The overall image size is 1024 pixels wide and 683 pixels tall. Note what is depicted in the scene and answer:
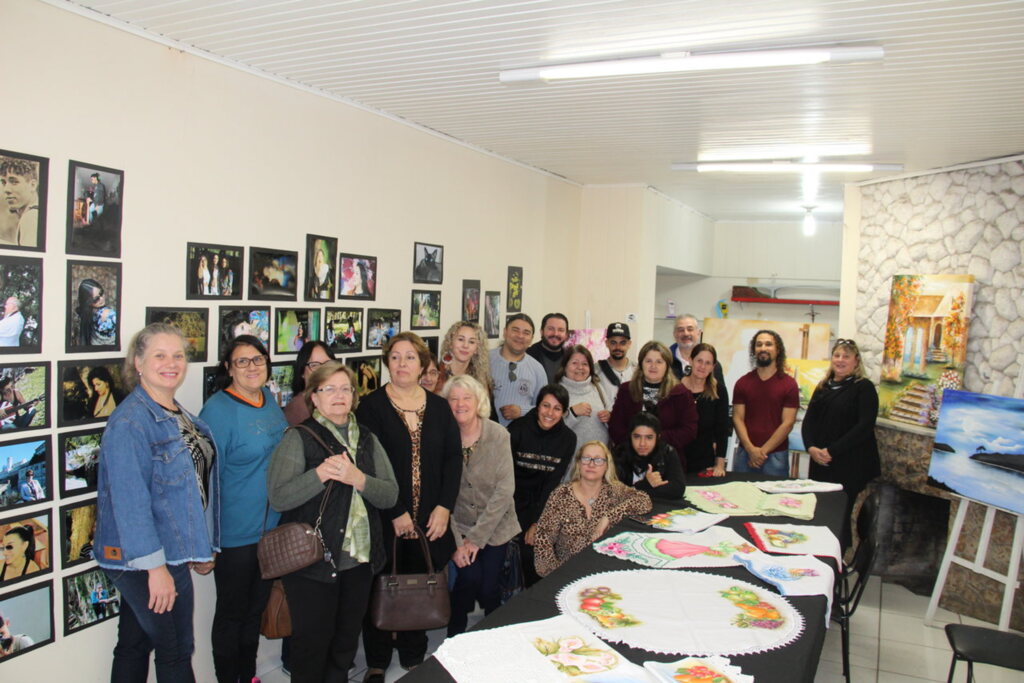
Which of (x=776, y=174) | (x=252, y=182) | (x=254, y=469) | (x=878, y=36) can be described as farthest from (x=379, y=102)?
(x=776, y=174)

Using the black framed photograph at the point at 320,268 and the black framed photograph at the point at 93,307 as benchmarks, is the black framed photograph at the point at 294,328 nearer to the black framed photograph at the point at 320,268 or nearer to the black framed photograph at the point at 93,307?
the black framed photograph at the point at 320,268

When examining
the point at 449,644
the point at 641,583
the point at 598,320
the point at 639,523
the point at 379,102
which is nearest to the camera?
the point at 449,644

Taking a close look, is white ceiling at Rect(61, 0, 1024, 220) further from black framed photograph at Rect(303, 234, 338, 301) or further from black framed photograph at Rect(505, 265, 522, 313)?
black framed photograph at Rect(505, 265, 522, 313)

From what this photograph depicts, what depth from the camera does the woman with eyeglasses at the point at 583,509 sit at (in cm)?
338

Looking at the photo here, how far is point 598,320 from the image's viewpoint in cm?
712

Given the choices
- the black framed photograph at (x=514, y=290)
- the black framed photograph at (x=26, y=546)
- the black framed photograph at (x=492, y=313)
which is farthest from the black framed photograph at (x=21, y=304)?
the black framed photograph at (x=514, y=290)

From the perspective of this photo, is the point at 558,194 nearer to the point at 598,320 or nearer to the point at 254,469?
the point at 598,320

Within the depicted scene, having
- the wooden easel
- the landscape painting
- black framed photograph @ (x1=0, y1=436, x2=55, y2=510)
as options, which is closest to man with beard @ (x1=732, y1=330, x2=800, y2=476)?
the landscape painting

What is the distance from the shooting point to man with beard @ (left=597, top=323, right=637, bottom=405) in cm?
480

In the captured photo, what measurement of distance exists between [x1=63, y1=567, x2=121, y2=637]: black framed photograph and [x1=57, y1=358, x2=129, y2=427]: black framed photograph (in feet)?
2.04

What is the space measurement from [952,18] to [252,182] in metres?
3.06

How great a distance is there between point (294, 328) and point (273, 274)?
0.31 m

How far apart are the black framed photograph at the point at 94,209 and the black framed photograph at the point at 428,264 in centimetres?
205

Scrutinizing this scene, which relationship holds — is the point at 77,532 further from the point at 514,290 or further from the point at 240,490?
the point at 514,290
